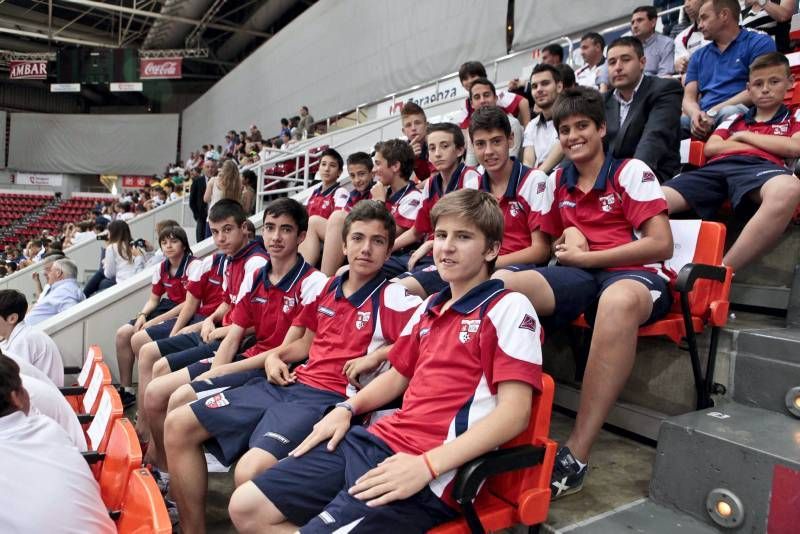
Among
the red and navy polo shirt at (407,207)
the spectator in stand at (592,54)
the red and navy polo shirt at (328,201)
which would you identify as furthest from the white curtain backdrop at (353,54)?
the red and navy polo shirt at (407,207)

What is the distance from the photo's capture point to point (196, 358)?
2.95 m

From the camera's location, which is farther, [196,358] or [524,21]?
[524,21]

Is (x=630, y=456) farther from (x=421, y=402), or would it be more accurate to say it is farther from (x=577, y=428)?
(x=421, y=402)

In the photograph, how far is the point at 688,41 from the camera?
421cm

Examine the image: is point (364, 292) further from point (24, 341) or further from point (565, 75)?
point (565, 75)

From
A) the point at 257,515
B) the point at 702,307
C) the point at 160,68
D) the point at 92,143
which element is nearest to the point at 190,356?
the point at 257,515

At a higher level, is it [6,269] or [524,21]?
[524,21]

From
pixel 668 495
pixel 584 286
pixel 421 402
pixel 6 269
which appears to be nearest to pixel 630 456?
pixel 668 495

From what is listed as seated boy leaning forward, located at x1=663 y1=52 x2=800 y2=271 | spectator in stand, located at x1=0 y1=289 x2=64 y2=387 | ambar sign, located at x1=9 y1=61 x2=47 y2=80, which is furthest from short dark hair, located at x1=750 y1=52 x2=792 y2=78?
ambar sign, located at x1=9 y1=61 x2=47 y2=80

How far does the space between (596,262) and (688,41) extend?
3166 millimetres

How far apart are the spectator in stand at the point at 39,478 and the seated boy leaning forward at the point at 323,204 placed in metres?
2.32

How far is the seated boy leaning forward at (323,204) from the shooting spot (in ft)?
12.9

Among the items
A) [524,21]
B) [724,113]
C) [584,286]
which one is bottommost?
[584,286]

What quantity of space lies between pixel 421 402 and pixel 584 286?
79cm
